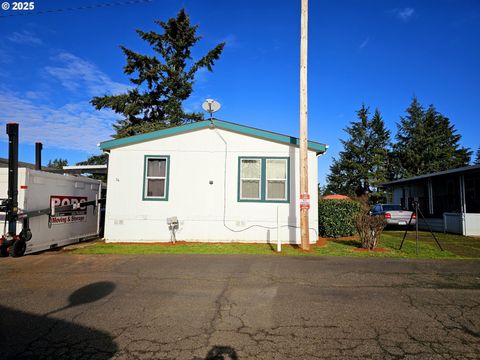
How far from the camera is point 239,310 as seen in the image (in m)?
4.50

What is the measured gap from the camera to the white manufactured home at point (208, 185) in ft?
36.5

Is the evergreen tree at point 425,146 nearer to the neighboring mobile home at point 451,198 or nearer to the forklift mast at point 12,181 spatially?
the neighboring mobile home at point 451,198

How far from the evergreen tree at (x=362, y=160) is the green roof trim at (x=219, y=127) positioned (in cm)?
3470

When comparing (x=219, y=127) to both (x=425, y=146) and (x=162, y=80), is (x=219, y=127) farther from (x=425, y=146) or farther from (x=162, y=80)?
(x=425, y=146)

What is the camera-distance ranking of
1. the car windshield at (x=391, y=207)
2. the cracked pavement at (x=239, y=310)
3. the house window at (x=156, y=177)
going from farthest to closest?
the car windshield at (x=391, y=207)
the house window at (x=156, y=177)
the cracked pavement at (x=239, y=310)

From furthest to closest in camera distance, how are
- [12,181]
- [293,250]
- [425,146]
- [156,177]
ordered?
1. [425,146]
2. [156,177]
3. [293,250]
4. [12,181]

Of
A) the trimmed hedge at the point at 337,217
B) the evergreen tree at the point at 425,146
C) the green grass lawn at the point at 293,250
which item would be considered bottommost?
the green grass lawn at the point at 293,250

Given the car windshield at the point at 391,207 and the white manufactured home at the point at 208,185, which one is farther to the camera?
the car windshield at the point at 391,207

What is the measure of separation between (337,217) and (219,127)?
19.8 feet

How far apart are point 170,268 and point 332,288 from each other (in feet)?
11.7

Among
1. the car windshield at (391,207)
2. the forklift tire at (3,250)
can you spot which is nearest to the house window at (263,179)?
the forklift tire at (3,250)

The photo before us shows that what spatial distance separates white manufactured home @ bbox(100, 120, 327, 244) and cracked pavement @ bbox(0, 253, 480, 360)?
3.81m

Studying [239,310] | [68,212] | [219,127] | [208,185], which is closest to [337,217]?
[208,185]

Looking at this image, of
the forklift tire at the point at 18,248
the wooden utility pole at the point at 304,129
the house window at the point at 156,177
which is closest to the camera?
the forklift tire at the point at 18,248
